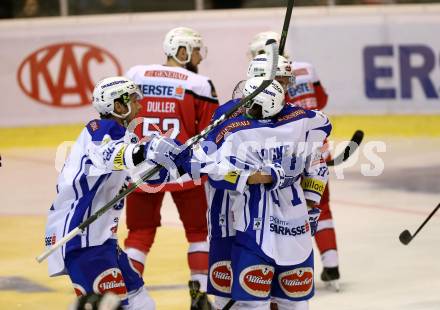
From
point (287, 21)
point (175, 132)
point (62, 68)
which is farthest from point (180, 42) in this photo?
point (62, 68)

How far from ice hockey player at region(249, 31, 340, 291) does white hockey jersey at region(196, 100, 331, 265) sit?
146cm

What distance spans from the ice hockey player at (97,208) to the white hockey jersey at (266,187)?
421 millimetres

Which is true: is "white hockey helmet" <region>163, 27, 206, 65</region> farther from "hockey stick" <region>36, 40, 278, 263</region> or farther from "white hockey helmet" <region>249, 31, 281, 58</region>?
"hockey stick" <region>36, 40, 278, 263</region>

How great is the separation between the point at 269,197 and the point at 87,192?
2.49 ft

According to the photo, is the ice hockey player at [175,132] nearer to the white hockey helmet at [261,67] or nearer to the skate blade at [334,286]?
the skate blade at [334,286]

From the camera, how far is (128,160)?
4707 mm

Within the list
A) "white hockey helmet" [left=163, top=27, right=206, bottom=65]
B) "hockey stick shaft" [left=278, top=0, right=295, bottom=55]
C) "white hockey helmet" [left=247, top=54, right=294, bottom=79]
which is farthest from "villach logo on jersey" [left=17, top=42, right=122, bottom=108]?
"white hockey helmet" [left=247, top=54, right=294, bottom=79]

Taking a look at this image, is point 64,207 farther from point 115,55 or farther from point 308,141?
point 115,55

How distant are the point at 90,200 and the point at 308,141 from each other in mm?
956

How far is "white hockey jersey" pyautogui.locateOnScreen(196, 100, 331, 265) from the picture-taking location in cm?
500

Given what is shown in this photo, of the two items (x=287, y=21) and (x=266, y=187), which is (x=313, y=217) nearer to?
(x=266, y=187)

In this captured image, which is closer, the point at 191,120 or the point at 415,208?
the point at 191,120

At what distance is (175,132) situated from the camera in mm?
6641

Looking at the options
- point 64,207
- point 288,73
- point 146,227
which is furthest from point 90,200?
point 146,227
